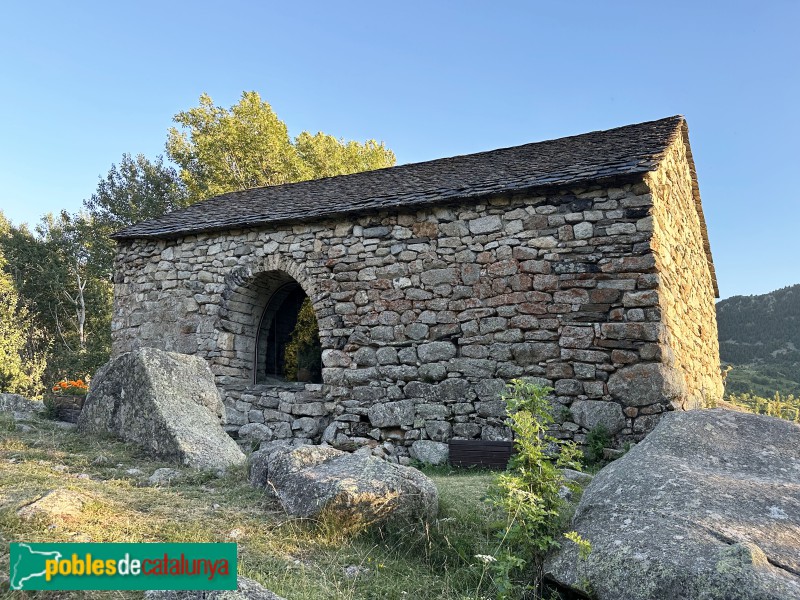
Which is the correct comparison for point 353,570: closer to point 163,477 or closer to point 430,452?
point 163,477

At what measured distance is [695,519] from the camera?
9.14ft

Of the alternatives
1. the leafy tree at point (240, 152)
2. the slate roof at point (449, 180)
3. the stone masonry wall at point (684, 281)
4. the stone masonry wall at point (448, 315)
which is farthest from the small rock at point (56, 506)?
the leafy tree at point (240, 152)

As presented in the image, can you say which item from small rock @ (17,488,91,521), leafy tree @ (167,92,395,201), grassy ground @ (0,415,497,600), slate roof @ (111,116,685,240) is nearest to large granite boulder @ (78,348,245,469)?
grassy ground @ (0,415,497,600)

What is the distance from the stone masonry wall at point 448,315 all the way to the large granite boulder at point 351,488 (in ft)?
11.5

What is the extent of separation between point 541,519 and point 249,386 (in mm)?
6829

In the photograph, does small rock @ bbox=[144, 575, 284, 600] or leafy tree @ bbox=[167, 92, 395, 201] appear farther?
leafy tree @ bbox=[167, 92, 395, 201]

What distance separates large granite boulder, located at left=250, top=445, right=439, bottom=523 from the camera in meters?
3.57

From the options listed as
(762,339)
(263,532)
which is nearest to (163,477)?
(263,532)

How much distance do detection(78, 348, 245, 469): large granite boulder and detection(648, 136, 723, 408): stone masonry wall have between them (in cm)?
494

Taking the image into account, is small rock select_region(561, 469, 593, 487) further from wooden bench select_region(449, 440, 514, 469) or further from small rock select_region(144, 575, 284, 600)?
small rock select_region(144, 575, 284, 600)

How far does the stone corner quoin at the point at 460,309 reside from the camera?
6.89 meters

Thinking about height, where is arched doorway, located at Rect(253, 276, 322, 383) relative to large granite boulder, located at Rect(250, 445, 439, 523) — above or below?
above

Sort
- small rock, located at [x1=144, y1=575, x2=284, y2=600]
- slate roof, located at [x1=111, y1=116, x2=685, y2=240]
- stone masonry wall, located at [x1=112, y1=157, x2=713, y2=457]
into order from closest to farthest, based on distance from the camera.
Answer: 1. small rock, located at [x1=144, y1=575, x2=284, y2=600]
2. stone masonry wall, located at [x1=112, y1=157, x2=713, y2=457]
3. slate roof, located at [x1=111, y1=116, x2=685, y2=240]

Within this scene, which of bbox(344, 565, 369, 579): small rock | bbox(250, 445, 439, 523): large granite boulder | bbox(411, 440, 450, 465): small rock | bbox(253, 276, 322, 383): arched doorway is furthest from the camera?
bbox(253, 276, 322, 383): arched doorway
